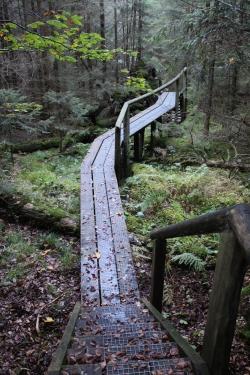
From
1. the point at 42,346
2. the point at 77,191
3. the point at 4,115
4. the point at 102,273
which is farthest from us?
the point at 4,115

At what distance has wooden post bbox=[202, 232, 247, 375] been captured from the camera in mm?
1994

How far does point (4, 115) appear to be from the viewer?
12305mm

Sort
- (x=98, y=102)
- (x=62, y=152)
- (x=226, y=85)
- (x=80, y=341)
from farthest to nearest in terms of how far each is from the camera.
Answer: (x=98, y=102), (x=226, y=85), (x=62, y=152), (x=80, y=341)

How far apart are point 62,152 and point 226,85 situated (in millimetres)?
8965

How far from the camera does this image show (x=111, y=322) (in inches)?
155

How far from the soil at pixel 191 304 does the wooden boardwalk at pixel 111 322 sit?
1.77 feet

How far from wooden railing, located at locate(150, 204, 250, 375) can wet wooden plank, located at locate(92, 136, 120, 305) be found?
90.7 inches

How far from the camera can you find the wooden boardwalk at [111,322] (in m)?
2.84

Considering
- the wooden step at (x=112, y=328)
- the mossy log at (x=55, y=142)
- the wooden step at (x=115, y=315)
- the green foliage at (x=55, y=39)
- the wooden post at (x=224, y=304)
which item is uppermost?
the green foliage at (x=55, y=39)

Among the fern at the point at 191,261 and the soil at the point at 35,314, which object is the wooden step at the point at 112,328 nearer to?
the soil at the point at 35,314

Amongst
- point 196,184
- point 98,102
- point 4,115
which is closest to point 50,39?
point 196,184

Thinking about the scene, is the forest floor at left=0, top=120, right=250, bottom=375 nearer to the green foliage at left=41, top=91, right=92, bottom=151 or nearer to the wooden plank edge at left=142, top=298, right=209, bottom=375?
the wooden plank edge at left=142, top=298, right=209, bottom=375

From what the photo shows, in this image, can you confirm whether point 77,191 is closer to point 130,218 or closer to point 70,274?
point 130,218

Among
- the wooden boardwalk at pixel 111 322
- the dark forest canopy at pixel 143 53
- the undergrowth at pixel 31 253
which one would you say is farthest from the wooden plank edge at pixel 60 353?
the dark forest canopy at pixel 143 53
